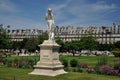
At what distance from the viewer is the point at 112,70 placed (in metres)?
26.4

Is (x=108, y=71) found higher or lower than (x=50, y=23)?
lower

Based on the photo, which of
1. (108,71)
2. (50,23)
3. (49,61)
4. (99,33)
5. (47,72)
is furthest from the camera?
(99,33)

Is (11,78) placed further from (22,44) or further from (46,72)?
(22,44)

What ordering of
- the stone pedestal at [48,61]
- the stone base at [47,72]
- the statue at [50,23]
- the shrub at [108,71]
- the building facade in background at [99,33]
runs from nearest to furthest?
1. the stone base at [47,72]
2. the stone pedestal at [48,61]
3. the statue at [50,23]
4. the shrub at [108,71]
5. the building facade in background at [99,33]

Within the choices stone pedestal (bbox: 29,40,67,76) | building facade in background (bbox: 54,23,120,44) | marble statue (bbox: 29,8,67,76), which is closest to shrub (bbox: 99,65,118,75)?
marble statue (bbox: 29,8,67,76)

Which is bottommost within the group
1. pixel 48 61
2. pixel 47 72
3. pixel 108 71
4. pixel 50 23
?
pixel 108 71

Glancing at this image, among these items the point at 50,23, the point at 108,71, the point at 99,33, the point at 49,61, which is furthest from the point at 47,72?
the point at 99,33

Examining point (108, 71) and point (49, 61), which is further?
point (108, 71)

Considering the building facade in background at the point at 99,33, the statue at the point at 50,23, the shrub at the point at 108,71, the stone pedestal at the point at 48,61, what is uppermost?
the building facade in background at the point at 99,33

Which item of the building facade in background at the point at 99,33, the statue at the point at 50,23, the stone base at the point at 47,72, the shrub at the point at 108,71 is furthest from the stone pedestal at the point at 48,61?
the building facade in background at the point at 99,33

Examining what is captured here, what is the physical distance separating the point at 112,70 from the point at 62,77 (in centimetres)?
641

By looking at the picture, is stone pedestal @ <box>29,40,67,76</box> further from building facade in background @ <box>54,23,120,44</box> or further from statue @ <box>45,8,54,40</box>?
building facade in background @ <box>54,23,120,44</box>

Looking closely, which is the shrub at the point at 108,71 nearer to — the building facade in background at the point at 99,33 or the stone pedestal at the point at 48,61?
the stone pedestal at the point at 48,61

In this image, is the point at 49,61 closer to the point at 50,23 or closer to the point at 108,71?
the point at 50,23
